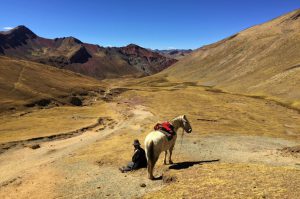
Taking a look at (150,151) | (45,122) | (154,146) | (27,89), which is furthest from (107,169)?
(27,89)

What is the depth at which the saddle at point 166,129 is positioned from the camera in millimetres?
26769

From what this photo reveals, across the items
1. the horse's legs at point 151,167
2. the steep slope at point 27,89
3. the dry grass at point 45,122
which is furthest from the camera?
the steep slope at point 27,89

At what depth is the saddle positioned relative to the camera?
2677 cm

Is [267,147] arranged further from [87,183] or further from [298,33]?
[298,33]

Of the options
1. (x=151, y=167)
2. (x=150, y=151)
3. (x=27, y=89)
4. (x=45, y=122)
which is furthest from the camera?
(x=27, y=89)

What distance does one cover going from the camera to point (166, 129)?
27.1 meters

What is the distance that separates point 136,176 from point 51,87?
345ft

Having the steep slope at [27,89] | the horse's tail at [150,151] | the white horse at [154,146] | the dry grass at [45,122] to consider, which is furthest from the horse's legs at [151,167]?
the steep slope at [27,89]

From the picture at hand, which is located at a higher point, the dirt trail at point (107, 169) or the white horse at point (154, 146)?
the white horse at point (154, 146)

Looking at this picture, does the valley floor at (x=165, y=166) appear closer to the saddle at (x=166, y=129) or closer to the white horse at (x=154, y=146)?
the white horse at (x=154, y=146)

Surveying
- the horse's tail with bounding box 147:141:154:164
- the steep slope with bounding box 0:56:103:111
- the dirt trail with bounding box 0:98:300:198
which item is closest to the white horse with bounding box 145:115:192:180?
the horse's tail with bounding box 147:141:154:164

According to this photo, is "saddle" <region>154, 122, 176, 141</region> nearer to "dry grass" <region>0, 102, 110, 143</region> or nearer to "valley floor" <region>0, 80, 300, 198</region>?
"valley floor" <region>0, 80, 300, 198</region>

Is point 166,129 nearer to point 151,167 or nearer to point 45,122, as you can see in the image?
point 151,167

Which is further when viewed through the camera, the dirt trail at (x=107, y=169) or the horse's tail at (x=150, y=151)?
the dirt trail at (x=107, y=169)
